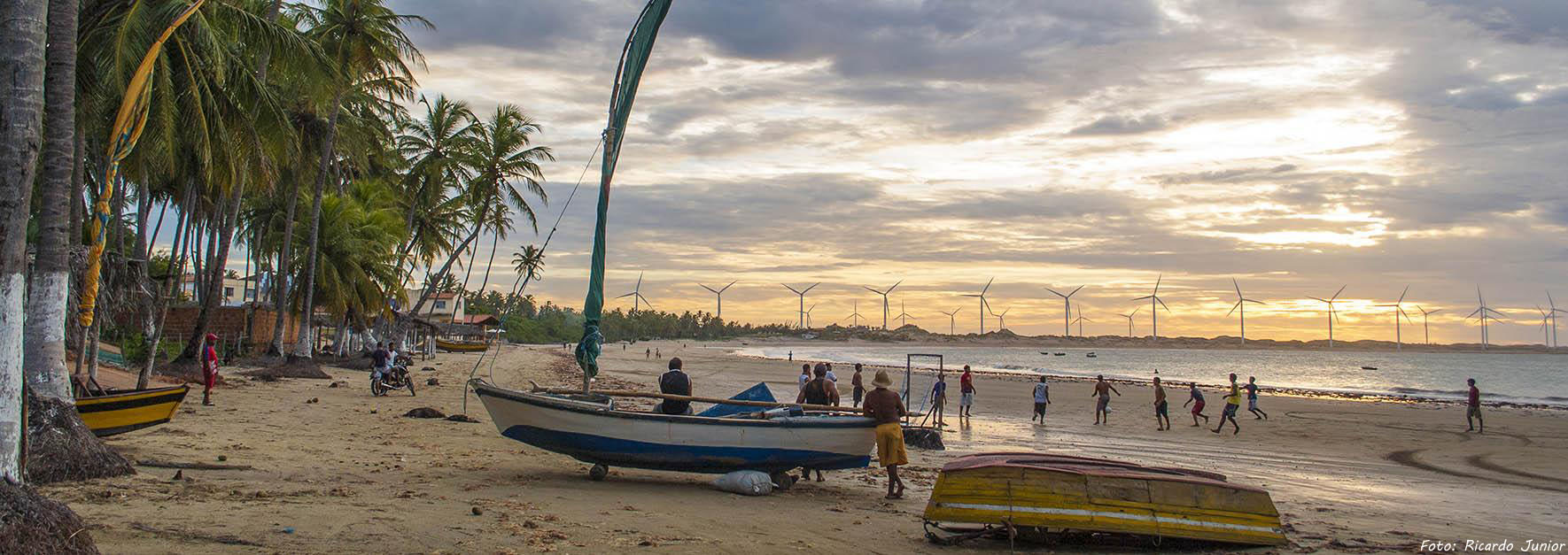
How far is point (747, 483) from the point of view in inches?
408

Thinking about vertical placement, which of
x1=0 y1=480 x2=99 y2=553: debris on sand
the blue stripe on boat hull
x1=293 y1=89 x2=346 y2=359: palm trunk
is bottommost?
the blue stripe on boat hull

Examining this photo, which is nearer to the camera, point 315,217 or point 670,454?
point 670,454

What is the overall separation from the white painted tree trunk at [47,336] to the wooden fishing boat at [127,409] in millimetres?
1474

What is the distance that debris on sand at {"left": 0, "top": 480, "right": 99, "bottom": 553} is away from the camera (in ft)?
16.8

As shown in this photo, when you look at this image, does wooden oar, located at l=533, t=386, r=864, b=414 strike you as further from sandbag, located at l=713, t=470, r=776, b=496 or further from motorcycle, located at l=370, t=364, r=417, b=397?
motorcycle, located at l=370, t=364, r=417, b=397

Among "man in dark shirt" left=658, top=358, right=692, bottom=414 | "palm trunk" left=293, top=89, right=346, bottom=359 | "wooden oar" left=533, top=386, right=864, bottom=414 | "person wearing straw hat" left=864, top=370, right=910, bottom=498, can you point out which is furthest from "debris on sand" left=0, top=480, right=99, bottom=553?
"palm trunk" left=293, top=89, right=346, bottom=359

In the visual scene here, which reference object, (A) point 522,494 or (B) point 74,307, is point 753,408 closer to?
(A) point 522,494

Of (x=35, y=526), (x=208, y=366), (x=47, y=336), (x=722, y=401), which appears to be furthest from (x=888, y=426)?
(x=208, y=366)

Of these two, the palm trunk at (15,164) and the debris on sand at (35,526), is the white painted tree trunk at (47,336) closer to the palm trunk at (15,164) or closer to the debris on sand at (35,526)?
the palm trunk at (15,164)

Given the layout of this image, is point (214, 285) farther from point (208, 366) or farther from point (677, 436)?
point (677, 436)

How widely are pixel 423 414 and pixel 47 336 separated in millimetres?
8617

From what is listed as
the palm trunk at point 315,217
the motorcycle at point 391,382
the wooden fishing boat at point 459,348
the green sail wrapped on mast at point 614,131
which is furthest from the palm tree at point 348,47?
the wooden fishing boat at point 459,348

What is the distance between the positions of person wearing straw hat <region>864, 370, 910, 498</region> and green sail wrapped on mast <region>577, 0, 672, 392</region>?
124 inches

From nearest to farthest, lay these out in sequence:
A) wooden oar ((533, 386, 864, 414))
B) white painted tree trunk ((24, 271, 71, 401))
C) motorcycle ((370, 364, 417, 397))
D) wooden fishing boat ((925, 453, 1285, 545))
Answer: wooden fishing boat ((925, 453, 1285, 545)), white painted tree trunk ((24, 271, 71, 401)), wooden oar ((533, 386, 864, 414)), motorcycle ((370, 364, 417, 397))
